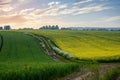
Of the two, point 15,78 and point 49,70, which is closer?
point 15,78

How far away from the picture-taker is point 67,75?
129 feet

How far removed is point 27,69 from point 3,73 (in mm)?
4076

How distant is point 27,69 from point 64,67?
8.08 m

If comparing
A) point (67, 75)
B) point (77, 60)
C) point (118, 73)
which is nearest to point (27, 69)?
point (67, 75)

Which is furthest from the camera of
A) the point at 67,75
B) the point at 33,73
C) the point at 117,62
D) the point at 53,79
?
the point at 117,62

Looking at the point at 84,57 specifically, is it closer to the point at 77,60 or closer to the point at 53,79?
the point at 77,60

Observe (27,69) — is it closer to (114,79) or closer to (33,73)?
(33,73)

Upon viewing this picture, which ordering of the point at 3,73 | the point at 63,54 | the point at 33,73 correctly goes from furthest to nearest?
the point at 63,54 → the point at 33,73 → the point at 3,73

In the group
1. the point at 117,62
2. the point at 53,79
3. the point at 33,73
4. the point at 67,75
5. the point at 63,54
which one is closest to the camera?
the point at 33,73

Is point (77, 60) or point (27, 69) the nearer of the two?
point (27, 69)

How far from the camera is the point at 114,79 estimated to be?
117 ft

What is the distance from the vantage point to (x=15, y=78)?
101ft

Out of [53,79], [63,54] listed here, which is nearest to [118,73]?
[53,79]

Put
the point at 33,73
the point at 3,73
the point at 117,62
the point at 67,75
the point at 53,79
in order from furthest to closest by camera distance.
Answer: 1. the point at 117,62
2. the point at 67,75
3. the point at 53,79
4. the point at 33,73
5. the point at 3,73
